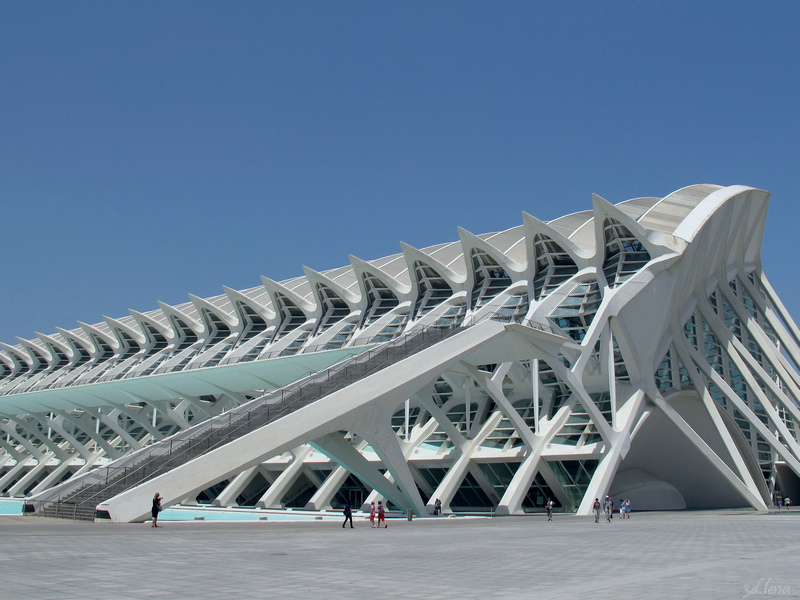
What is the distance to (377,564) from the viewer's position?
37.5 ft

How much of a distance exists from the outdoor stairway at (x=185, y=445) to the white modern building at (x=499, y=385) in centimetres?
9

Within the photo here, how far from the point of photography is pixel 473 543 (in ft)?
52.2

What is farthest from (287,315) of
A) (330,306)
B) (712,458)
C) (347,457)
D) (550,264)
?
(347,457)

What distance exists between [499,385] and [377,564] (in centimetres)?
2037

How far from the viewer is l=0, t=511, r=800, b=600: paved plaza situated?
336 inches

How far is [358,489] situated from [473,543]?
27.5 meters

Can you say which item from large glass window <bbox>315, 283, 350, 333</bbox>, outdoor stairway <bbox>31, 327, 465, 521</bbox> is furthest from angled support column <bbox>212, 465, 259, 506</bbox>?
outdoor stairway <bbox>31, 327, 465, 521</bbox>

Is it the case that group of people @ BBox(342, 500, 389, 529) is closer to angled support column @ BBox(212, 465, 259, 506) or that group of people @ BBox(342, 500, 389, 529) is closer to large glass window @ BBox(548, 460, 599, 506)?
large glass window @ BBox(548, 460, 599, 506)

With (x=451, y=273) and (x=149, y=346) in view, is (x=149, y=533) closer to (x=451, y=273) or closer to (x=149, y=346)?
(x=451, y=273)

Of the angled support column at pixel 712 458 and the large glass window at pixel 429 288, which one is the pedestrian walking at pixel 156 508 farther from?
the large glass window at pixel 429 288

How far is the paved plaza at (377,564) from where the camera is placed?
854 centimetres

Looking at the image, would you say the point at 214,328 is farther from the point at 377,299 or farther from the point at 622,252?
the point at 622,252

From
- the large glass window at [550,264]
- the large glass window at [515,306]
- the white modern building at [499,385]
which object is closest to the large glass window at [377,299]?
the white modern building at [499,385]

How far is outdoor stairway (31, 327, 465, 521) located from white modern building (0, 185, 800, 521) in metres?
0.09
